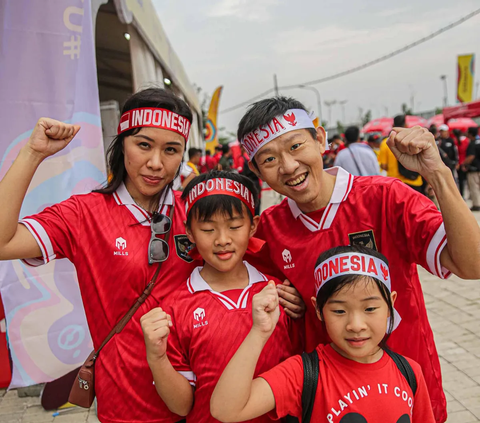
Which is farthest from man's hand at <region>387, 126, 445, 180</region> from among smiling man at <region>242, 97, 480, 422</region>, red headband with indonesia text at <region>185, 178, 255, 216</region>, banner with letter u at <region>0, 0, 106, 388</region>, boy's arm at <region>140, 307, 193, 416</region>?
banner with letter u at <region>0, 0, 106, 388</region>

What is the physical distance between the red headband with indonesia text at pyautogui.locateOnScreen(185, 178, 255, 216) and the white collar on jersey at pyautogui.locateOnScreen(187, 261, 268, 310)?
0.27 meters

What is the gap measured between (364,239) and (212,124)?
1679 cm

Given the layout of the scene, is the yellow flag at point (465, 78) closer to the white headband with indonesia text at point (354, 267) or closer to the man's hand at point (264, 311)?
the white headband with indonesia text at point (354, 267)

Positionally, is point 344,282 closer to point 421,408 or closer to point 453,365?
point 421,408

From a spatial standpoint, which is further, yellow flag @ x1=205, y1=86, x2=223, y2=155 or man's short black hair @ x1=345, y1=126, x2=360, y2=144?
yellow flag @ x1=205, y1=86, x2=223, y2=155

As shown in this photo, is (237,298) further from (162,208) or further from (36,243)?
(36,243)

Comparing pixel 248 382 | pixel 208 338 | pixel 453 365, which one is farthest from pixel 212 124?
pixel 248 382

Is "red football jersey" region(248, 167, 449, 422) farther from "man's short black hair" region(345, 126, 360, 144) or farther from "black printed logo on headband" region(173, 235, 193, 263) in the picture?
"man's short black hair" region(345, 126, 360, 144)

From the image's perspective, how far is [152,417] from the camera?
1.79 metres

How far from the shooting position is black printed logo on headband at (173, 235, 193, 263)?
1.93 m

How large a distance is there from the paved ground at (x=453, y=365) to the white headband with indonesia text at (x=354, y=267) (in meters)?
2.14

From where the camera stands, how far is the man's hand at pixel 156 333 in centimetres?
147

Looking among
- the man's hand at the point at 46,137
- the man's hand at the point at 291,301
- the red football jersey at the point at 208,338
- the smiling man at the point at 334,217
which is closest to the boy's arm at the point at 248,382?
the red football jersey at the point at 208,338

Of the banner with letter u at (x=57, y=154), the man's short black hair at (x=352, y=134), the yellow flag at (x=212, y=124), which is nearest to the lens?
the banner with letter u at (x=57, y=154)
